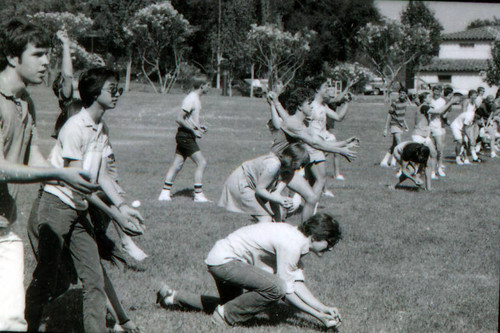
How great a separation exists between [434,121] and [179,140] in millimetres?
6410

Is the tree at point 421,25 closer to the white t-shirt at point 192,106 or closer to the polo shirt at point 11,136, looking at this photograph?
the white t-shirt at point 192,106

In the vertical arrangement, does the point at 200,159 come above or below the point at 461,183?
above

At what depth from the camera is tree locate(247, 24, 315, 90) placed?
4466 cm

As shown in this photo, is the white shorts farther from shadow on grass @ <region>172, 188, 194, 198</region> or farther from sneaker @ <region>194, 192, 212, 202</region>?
shadow on grass @ <region>172, 188, 194, 198</region>

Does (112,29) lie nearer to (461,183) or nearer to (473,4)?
(461,183)

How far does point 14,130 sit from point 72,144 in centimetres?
59

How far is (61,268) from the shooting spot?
4.48 metres

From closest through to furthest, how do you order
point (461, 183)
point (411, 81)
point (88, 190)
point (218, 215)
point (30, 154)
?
1. point (88, 190)
2. point (30, 154)
3. point (218, 215)
4. point (461, 183)
5. point (411, 81)

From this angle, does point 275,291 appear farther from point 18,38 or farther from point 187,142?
point 187,142

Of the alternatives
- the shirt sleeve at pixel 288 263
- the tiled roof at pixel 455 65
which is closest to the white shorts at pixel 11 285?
the shirt sleeve at pixel 288 263

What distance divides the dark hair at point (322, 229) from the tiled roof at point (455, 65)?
47.6 metres

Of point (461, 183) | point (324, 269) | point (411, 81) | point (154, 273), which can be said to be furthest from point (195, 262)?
point (411, 81)

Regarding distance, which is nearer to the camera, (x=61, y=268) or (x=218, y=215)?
(x=61, y=268)

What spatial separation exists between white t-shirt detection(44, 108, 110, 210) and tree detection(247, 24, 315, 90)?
127ft
